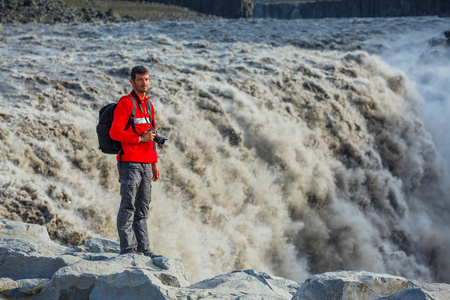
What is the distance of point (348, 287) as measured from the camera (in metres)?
4.88

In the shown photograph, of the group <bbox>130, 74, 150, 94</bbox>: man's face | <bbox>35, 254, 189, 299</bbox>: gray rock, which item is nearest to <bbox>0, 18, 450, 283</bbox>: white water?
<bbox>130, 74, 150, 94</bbox>: man's face

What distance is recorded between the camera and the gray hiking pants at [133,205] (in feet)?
19.4

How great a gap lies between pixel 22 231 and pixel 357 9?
6313cm

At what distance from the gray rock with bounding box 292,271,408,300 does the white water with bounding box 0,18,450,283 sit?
5.11m

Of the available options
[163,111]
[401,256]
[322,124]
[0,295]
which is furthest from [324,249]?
[0,295]

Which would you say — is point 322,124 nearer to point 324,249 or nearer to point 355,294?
point 324,249

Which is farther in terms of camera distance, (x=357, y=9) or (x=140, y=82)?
Result: (x=357, y=9)

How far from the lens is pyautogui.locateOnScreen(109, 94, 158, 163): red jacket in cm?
572

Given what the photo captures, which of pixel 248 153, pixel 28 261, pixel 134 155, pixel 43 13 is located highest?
pixel 43 13

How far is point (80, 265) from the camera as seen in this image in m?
5.02

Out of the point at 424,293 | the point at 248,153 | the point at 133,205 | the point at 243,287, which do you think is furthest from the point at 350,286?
the point at 248,153

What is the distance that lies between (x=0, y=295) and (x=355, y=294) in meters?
3.33

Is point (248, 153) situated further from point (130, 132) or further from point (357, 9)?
point (357, 9)

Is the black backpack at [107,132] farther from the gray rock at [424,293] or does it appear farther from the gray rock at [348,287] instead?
the gray rock at [424,293]
